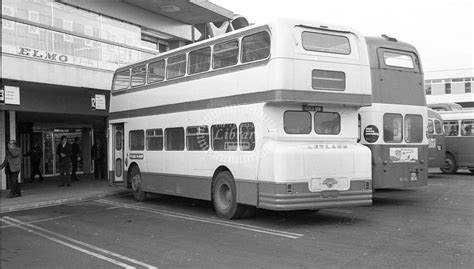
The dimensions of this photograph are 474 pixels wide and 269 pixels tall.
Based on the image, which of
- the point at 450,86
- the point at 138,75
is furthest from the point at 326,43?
the point at 450,86

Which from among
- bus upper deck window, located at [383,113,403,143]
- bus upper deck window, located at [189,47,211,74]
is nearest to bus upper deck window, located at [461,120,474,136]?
bus upper deck window, located at [383,113,403,143]

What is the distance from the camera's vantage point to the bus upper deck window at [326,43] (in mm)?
9883

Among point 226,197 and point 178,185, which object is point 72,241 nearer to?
point 226,197

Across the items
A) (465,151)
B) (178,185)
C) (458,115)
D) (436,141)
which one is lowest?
(178,185)

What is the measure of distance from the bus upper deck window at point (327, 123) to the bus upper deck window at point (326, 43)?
130 cm

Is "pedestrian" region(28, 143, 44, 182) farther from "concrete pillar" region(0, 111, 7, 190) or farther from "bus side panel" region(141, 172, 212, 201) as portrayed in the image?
"bus side panel" region(141, 172, 212, 201)

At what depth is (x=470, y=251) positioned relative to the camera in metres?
7.46

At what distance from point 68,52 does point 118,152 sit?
3715 mm

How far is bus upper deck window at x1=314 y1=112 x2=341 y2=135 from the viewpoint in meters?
10.3

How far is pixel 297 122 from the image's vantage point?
1005 centimetres

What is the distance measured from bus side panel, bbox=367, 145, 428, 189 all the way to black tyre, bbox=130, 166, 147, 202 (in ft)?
21.9

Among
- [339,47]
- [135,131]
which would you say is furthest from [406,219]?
[135,131]

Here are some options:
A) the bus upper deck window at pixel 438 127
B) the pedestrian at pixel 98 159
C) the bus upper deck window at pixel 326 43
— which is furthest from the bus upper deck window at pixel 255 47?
the bus upper deck window at pixel 438 127

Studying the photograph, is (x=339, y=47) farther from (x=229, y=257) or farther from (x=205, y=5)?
(x=205, y=5)
